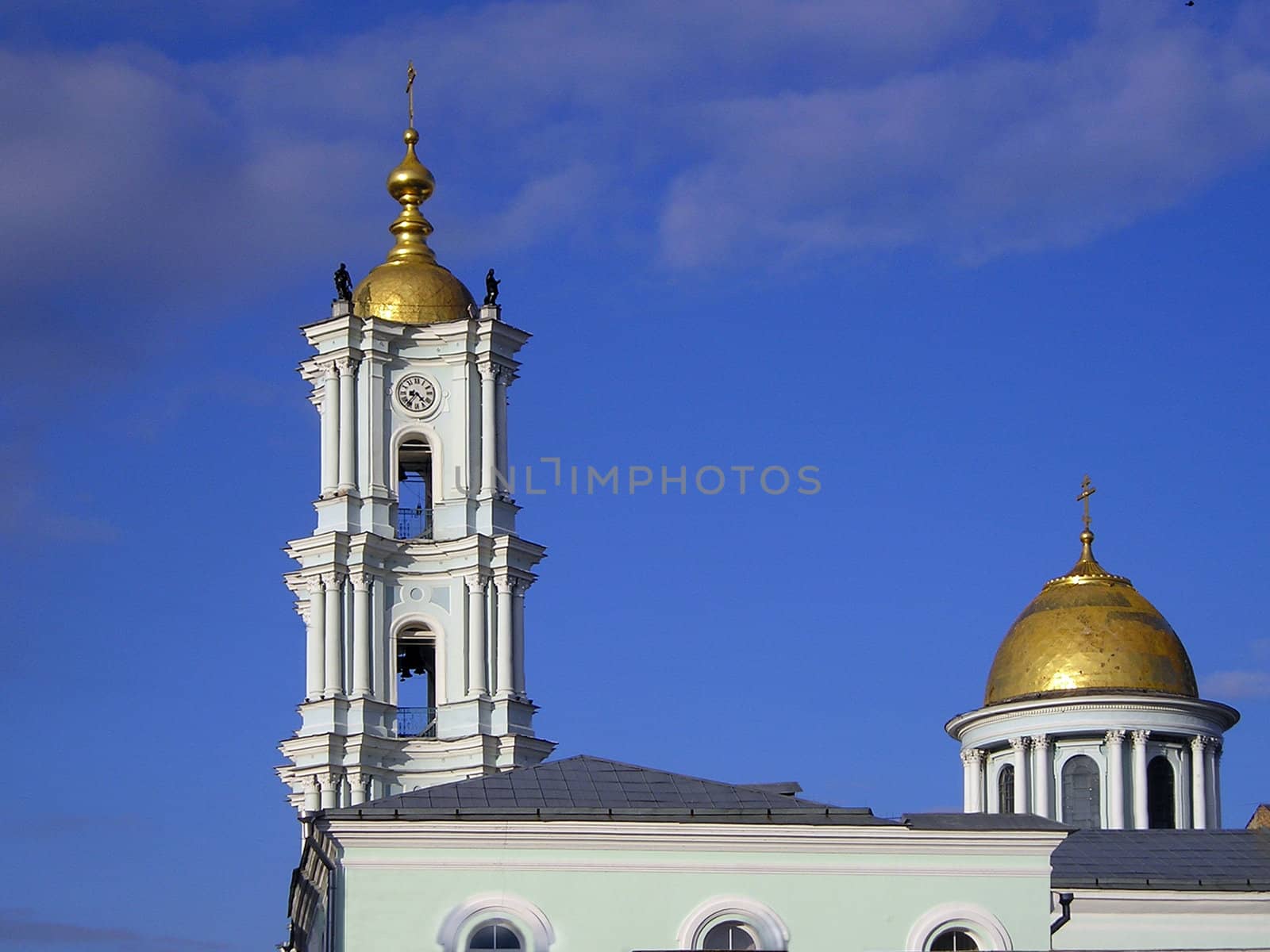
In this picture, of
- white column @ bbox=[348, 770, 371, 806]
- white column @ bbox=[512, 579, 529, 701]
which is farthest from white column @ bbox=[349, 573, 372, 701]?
white column @ bbox=[512, 579, 529, 701]

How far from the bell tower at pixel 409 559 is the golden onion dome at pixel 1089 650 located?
1122cm

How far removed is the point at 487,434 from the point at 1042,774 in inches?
630

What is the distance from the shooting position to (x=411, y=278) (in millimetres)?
72812

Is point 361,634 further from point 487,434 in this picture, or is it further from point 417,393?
point 417,393

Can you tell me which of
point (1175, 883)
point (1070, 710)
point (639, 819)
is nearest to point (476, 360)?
point (1070, 710)

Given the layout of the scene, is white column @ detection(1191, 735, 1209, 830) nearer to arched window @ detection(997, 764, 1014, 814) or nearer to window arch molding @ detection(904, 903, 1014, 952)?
arched window @ detection(997, 764, 1014, 814)

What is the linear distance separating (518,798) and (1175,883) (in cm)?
1122

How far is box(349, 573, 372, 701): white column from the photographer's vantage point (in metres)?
68.2

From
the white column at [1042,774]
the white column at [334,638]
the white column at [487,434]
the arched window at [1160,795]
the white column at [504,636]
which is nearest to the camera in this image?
the white column at [1042,774]

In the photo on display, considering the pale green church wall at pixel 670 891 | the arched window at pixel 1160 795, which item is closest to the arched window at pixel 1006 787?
the arched window at pixel 1160 795

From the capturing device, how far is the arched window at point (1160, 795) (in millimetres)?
62062

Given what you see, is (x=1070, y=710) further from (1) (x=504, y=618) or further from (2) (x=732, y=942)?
(2) (x=732, y=942)

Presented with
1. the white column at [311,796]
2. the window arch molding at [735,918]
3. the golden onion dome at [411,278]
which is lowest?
the window arch molding at [735,918]

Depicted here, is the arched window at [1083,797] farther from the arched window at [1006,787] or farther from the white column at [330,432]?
the white column at [330,432]
